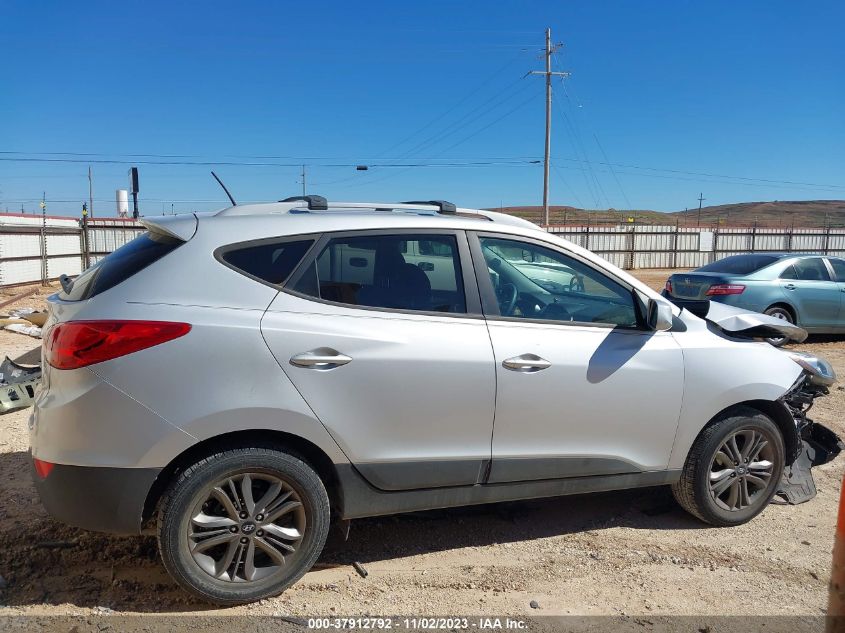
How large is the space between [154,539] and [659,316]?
116 inches

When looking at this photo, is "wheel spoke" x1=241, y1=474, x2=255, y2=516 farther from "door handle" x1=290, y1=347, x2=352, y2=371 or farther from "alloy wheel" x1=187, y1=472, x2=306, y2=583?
"door handle" x1=290, y1=347, x2=352, y2=371

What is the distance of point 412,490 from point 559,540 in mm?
1100

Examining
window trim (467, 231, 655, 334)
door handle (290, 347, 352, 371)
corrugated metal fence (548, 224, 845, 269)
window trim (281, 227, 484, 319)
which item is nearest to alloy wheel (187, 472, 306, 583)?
door handle (290, 347, 352, 371)

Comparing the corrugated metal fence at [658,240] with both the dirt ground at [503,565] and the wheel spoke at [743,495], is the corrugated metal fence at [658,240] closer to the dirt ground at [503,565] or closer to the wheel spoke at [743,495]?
the dirt ground at [503,565]

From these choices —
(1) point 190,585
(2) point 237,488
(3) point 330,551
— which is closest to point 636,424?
(3) point 330,551

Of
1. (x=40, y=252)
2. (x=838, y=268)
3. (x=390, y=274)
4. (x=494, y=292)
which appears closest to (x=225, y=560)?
(x=390, y=274)

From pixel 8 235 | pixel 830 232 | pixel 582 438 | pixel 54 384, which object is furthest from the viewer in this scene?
pixel 830 232

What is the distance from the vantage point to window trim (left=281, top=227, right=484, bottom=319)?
313 cm

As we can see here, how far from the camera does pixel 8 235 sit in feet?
54.5

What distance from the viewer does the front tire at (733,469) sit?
153 inches

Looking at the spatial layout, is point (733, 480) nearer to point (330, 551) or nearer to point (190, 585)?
point (330, 551)

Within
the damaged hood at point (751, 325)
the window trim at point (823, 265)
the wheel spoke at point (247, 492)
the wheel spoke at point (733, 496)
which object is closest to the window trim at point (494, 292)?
the damaged hood at point (751, 325)

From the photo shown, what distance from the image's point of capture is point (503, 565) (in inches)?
141

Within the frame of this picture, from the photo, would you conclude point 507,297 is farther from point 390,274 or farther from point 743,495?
point 743,495
